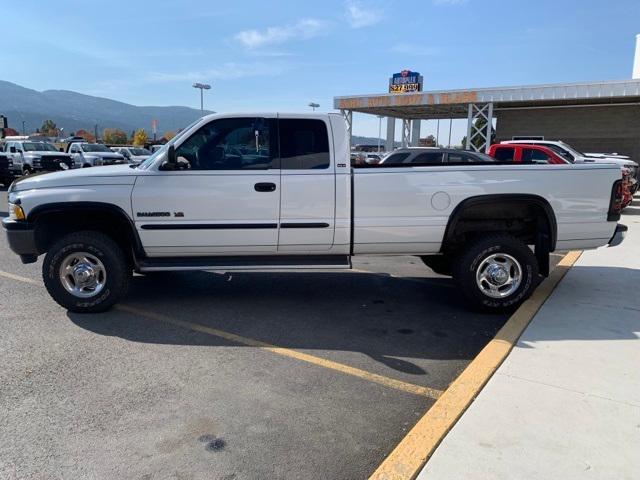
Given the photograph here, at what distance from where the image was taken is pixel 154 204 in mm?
5098

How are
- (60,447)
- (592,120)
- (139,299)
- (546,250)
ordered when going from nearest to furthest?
(60,447)
(546,250)
(139,299)
(592,120)

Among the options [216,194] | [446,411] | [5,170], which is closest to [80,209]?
[216,194]

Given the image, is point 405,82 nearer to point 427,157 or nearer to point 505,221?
point 427,157

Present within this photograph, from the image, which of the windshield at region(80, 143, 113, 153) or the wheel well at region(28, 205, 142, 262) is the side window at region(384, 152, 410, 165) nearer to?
the wheel well at region(28, 205, 142, 262)

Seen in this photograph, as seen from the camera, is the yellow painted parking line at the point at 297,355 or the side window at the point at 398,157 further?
the side window at the point at 398,157

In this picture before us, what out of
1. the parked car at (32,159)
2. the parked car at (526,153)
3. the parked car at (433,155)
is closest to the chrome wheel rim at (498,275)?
the parked car at (433,155)

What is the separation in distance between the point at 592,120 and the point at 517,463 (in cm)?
2751

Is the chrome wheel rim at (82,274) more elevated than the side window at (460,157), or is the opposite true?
the side window at (460,157)

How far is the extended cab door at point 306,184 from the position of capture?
16.9 ft

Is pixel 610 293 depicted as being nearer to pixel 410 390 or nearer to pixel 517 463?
pixel 410 390

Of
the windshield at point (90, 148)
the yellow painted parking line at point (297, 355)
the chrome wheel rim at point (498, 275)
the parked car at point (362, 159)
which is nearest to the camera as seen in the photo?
the yellow painted parking line at point (297, 355)

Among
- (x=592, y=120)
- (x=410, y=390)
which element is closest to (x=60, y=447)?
(x=410, y=390)

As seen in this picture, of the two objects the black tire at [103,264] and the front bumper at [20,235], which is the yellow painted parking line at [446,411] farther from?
the front bumper at [20,235]

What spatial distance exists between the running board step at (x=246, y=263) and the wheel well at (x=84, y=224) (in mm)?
248
